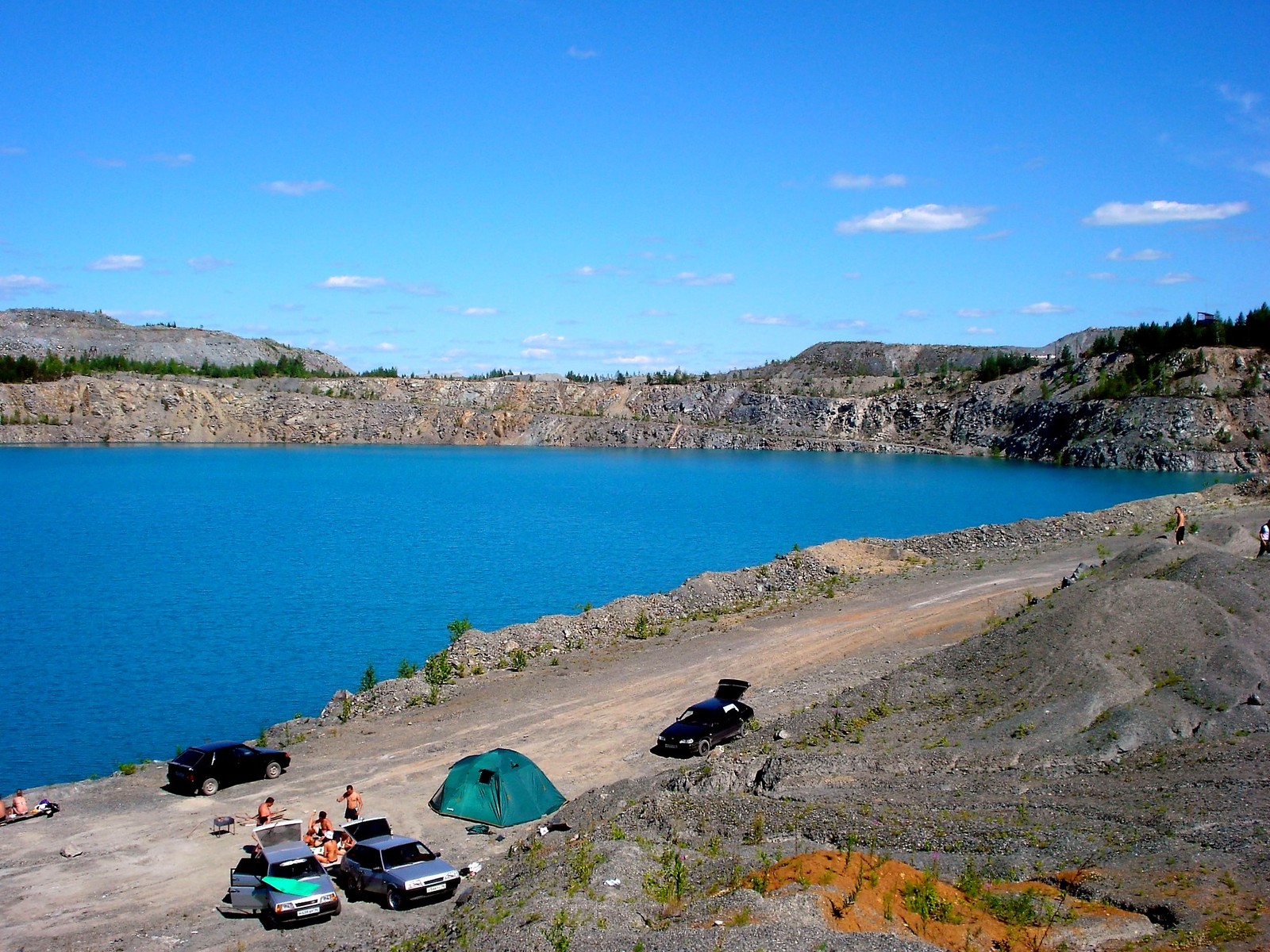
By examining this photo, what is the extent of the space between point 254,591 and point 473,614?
13.4 meters

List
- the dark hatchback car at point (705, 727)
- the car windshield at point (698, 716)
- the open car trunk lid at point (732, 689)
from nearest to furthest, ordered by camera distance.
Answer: the dark hatchback car at point (705, 727), the car windshield at point (698, 716), the open car trunk lid at point (732, 689)

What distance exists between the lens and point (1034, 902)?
1340 cm

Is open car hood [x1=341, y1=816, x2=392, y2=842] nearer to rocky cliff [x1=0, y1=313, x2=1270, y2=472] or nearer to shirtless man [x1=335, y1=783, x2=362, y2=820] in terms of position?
shirtless man [x1=335, y1=783, x2=362, y2=820]

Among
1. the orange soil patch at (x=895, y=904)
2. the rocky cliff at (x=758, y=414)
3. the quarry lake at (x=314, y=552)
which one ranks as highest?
the rocky cliff at (x=758, y=414)

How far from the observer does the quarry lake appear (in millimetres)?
34156

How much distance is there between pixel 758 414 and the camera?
623 ft

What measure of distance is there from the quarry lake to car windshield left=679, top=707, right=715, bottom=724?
14.2 metres

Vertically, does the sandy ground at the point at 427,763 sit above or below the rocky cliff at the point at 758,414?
below

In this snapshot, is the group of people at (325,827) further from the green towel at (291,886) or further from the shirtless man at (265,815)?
the green towel at (291,886)

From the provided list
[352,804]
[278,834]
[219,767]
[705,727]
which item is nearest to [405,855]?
[278,834]

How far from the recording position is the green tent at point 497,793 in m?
21.2

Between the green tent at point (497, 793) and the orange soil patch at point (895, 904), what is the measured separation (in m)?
8.23

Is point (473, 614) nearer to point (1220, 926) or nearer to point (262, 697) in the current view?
point (262, 697)

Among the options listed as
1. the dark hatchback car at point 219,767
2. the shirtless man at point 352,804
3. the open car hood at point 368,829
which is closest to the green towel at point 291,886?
the open car hood at point 368,829
